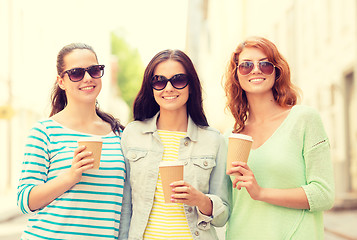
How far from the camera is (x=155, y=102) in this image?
3.45 meters

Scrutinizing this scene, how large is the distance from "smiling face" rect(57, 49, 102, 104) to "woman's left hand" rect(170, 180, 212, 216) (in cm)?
99

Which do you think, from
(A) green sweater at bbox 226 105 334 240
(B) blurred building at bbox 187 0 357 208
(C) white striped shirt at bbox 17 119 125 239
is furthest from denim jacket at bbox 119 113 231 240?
(B) blurred building at bbox 187 0 357 208

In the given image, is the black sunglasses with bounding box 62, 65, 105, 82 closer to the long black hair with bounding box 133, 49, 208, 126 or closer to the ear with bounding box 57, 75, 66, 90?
the ear with bounding box 57, 75, 66, 90

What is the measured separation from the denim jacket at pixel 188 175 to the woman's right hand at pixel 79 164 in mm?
476

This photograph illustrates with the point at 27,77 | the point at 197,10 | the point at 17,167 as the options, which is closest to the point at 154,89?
the point at 17,167

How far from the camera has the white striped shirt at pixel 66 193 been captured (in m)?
2.95

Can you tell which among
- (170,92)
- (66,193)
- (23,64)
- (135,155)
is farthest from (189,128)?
(23,64)

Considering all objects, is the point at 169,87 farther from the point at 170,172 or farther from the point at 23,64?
the point at 23,64

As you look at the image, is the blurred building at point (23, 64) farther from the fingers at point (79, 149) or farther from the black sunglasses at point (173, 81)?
the fingers at point (79, 149)

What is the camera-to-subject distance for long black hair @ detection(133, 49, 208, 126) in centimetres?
324

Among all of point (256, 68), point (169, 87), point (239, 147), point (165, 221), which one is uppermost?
point (256, 68)

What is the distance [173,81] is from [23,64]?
18.6 metres

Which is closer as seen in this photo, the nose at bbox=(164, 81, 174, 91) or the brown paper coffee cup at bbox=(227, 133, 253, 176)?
the brown paper coffee cup at bbox=(227, 133, 253, 176)

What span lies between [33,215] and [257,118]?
1.68m
